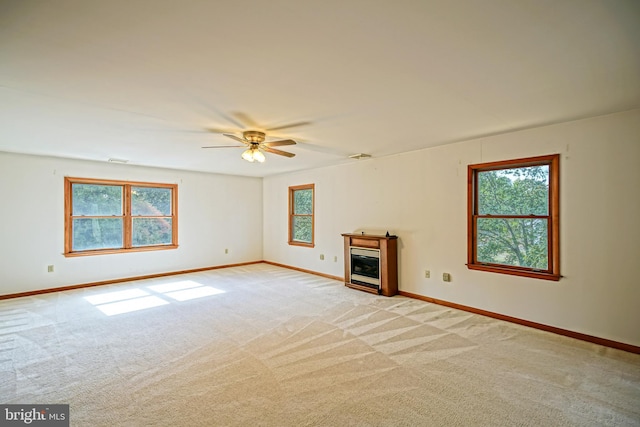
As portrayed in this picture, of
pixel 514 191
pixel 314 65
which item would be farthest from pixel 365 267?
pixel 314 65

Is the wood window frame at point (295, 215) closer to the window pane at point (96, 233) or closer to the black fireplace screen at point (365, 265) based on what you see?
the black fireplace screen at point (365, 265)

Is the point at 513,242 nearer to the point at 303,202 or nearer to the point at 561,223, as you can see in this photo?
the point at 561,223

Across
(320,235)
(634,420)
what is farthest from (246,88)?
(320,235)

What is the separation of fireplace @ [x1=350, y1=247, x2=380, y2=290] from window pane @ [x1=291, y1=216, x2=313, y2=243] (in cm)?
170

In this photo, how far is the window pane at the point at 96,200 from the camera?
5.64 m

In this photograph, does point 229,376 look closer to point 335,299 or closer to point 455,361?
point 455,361

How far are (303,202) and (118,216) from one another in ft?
12.6

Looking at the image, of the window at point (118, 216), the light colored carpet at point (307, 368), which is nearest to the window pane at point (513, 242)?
the light colored carpet at point (307, 368)

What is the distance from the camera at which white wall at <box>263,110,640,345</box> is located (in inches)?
120

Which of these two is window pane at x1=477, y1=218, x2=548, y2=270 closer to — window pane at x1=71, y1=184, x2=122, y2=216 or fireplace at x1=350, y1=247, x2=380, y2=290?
fireplace at x1=350, y1=247, x2=380, y2=290

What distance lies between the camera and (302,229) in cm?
723

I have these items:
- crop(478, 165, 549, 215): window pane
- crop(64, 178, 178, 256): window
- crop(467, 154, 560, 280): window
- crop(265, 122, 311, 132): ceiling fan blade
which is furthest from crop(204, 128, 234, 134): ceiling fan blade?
crop(64, 178, 178, 256): window

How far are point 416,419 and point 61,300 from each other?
545 cm

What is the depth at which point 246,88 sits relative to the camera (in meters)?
2.47
